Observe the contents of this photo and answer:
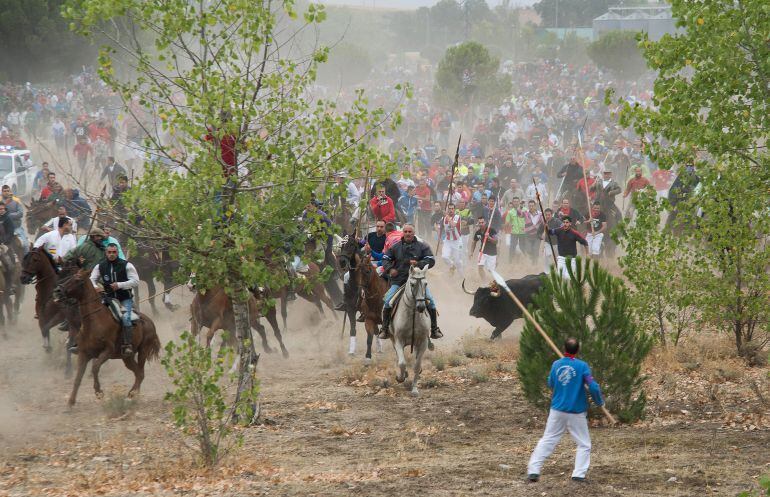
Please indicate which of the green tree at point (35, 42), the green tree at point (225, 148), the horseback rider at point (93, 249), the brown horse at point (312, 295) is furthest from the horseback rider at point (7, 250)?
the green tree at point (35, 42)

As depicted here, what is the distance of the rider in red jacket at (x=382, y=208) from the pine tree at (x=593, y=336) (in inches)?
313

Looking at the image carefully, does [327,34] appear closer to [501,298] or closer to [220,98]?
[501,298]

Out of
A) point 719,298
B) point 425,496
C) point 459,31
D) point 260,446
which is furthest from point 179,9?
point 459,31

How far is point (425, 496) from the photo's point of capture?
1084 cm

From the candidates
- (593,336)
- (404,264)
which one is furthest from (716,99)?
(404,264)

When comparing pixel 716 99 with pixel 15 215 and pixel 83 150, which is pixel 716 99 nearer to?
pixel 15 215

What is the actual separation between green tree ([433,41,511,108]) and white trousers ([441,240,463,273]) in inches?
1223

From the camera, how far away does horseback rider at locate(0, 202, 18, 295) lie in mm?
21594

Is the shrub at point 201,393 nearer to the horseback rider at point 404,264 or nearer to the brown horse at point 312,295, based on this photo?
the horseback rider at point 404,264

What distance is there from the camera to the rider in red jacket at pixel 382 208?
21781 millimetres

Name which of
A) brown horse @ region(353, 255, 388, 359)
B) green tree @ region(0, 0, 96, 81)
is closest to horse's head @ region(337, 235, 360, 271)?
brown horse @ region(353, 255, 388, 359)

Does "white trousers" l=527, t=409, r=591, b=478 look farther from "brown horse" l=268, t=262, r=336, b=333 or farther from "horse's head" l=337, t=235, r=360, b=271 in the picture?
"brown horse" l=268, t=262, r=336, b=333

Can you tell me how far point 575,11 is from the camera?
109188 millimetres

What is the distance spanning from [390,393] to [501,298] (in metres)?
5.04
